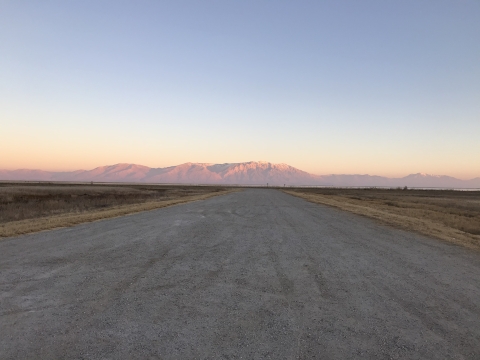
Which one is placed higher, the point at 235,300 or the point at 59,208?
the point at 235,300

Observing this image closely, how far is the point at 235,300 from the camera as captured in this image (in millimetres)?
5863

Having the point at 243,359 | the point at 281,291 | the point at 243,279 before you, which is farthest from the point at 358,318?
the point at 243,279

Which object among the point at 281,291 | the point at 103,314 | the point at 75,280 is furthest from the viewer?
the point at 75,280

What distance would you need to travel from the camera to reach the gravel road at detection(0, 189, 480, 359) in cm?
426

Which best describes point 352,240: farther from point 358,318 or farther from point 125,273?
point 125,273

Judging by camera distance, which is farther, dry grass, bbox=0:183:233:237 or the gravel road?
dry grass, bbox=0:183:233:237

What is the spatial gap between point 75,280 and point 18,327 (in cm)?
220

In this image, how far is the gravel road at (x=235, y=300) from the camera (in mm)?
4258

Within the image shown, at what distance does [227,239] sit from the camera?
11898mm

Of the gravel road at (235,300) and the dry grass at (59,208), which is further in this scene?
the dry grass at (59,208)

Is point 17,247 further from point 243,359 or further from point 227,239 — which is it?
point 243,359

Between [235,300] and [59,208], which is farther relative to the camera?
[59,208]

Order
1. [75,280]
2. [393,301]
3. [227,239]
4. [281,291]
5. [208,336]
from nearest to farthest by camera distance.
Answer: [208,336]
[393,301]
[281,291]
[75,280]
[227,239]

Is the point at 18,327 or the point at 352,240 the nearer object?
the point at 18,327
